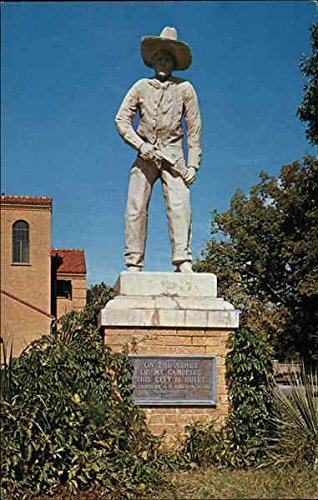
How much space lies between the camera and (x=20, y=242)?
40094 millimetres

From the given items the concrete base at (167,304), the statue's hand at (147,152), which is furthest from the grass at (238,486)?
the statue's hand at (147,152)

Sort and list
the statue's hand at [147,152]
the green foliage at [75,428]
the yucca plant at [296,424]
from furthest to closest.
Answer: the statue's hand at [147,152] < the yucca plant at [296,424] < the green foliage at [75,428]

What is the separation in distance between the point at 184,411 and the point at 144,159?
287 centimetres

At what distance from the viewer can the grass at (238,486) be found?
6.16 metres

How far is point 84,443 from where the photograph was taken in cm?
689

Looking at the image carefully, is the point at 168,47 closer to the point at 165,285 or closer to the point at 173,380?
the point at 165,285

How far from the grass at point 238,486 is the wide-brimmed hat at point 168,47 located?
4.71 m

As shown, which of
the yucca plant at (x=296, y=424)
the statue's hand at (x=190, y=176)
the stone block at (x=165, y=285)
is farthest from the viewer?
the statue's hand at (x=190, y=176)

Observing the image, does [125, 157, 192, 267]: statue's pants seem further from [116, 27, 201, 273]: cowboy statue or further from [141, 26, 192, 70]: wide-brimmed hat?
[141, 26, 192, 70]: wide-brimmed hat

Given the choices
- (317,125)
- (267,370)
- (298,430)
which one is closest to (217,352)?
(267,370)

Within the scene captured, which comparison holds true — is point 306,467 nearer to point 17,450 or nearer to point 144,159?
point 17,450

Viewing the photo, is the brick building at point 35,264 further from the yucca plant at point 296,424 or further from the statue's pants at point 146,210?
the yucca plant at point 296,424

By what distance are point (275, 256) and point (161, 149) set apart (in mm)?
20112

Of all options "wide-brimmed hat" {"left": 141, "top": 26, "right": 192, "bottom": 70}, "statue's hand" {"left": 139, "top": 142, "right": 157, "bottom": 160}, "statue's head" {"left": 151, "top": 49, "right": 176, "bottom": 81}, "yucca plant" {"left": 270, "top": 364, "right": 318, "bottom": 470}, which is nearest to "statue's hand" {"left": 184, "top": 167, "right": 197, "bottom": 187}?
"statue's hand" {"left": 139, "top": 142, "right": 157, "bottom": 160}
